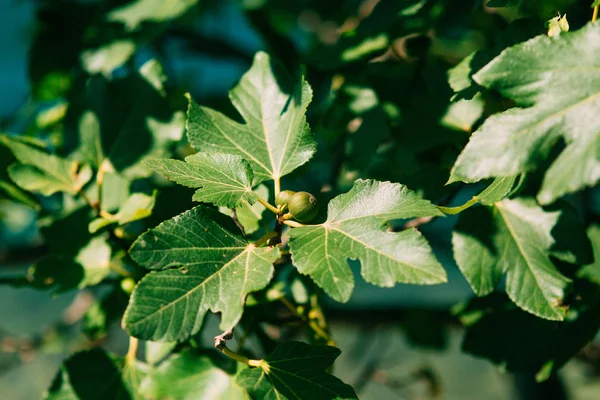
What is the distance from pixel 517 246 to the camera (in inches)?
45.8

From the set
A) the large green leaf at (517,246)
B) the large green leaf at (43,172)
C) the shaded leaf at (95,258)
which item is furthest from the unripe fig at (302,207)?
the large green leaf at (43,172)

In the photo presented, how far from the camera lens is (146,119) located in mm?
1392

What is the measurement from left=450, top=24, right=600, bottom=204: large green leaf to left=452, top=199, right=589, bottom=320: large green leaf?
0.39 metres

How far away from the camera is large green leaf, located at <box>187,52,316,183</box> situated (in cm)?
106

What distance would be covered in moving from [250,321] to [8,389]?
5.00 m

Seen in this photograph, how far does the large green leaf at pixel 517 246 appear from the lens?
110cm

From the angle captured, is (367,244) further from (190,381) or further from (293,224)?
(190,381)

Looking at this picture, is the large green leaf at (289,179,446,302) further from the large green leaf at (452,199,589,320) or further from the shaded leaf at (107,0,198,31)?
the shaded leaf at (107,0,198,31)

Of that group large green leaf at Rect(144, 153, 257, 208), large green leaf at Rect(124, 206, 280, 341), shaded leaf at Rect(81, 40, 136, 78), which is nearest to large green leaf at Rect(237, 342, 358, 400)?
large green leaf at Rect(124, 206, 280, 341)

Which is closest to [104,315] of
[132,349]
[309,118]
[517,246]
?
[132,349]

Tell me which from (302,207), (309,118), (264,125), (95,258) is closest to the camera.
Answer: (302,207)

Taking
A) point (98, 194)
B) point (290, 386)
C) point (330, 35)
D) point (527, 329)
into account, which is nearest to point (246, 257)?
point (290, 386)

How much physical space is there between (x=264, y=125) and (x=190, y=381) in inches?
22.7

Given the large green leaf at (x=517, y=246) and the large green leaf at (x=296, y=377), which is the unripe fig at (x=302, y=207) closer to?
the large green leaf at (x=296, y=377)
